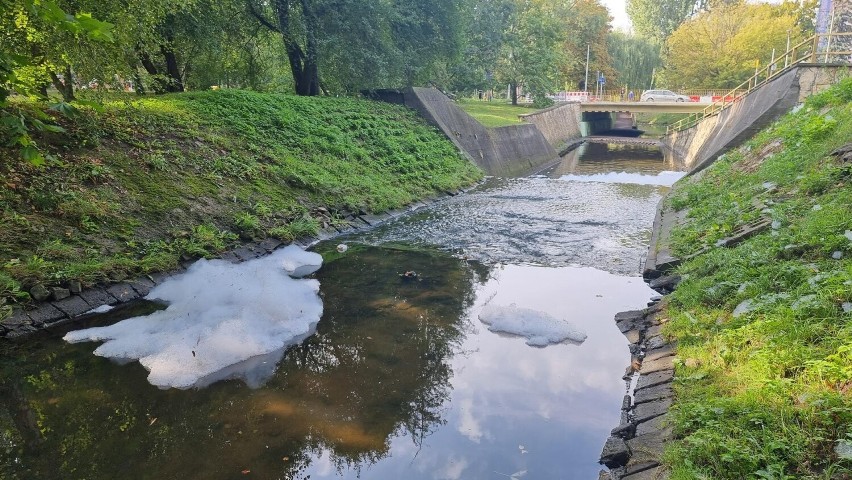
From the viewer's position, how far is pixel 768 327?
16.8 feet

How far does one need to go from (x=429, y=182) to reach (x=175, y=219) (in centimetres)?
1035

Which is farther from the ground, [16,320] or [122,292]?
[16,320]

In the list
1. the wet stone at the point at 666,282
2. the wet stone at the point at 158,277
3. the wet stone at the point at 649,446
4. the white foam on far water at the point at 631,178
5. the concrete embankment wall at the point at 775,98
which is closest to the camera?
the wet stone at the point at 649,446

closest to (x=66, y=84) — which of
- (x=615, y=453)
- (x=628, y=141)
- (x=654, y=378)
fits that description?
(x=654, y=378)

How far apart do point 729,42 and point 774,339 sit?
54292 mm

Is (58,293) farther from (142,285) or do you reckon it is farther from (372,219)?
(372,219)

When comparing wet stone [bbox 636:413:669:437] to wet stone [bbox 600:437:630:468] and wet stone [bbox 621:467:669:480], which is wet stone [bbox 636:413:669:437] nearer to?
wet stone [bbox 600:437:630:468]

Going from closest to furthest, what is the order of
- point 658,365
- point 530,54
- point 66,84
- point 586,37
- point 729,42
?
point 658,365, point 66,84, point 530,54, point 729,42, point 586,37

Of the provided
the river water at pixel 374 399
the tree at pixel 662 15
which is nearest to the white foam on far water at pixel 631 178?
the river water at pixel 374 399

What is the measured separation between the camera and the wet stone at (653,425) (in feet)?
15.4

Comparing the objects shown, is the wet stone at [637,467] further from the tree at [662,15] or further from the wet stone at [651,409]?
the tree at [662,15]

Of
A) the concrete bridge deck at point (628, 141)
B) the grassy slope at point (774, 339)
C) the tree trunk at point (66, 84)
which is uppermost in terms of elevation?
the tree trunk at point (66, 84)

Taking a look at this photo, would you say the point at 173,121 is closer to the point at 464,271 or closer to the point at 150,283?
the point at 150,283

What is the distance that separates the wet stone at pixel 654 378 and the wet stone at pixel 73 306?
312 inches
